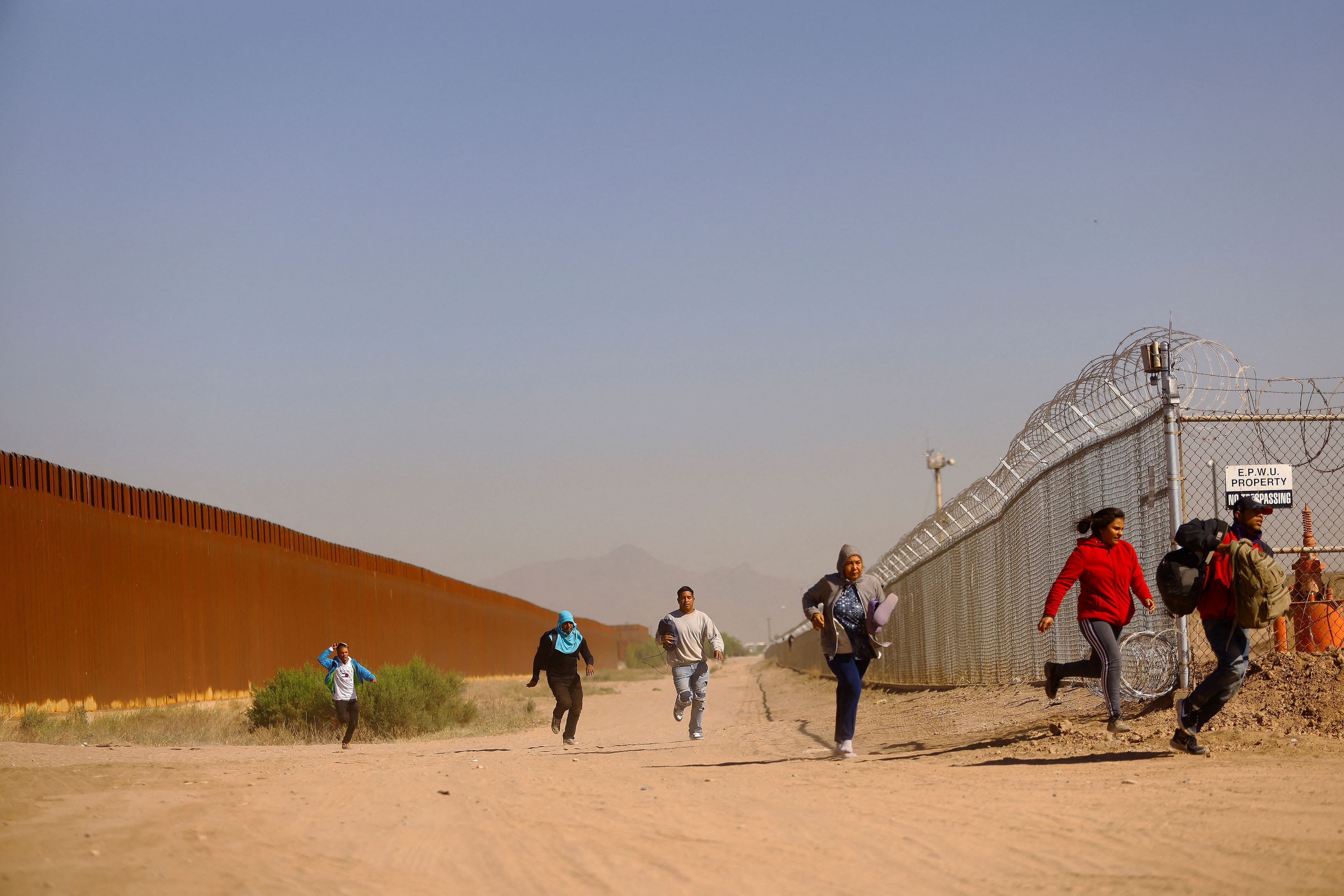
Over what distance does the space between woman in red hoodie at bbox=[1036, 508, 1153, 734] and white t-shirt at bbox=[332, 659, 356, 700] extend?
10.2m

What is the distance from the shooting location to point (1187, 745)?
25.1ft

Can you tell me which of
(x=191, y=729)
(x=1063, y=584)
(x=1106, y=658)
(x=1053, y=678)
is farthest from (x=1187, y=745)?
(x=191, y=729)

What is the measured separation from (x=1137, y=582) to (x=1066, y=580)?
523 mm

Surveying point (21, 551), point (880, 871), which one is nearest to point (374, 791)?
point (880, 871)

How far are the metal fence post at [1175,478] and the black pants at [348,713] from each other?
10.4 m

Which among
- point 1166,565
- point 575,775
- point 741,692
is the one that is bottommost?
point 741,692

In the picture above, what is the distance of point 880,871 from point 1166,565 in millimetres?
3651

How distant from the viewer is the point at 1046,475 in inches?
463

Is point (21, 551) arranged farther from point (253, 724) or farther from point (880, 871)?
point (880, 871)

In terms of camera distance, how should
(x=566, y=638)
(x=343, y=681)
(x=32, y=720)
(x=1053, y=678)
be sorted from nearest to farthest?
(x=1053, y=678)
(x=566, y=638)
(x=32, y=720)
(x=343, y=681)

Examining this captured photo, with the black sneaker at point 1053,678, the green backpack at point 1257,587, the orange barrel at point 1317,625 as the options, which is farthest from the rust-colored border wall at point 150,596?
the orange barrel at point 1317,625

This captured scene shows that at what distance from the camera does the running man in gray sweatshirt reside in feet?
39.3

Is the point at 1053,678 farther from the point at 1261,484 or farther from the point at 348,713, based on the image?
the point at 348,713

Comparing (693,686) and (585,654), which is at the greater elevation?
(585,654)
